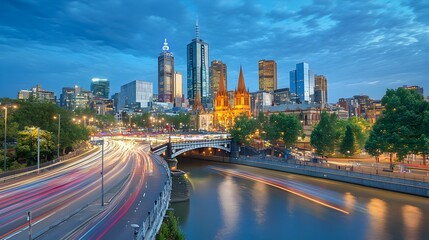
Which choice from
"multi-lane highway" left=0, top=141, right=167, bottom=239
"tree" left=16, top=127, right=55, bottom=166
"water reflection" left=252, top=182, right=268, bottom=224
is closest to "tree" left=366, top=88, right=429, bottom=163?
"water reflection" left=252, top=182, right=268, bottom=224

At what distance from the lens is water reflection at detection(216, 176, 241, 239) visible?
122 ft

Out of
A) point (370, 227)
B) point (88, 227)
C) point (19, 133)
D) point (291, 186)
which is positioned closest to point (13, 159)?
point (19, 133)

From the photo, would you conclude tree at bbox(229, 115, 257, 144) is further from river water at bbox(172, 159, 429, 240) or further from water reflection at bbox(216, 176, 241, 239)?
river water at bbox(172, 159, 429, 240)

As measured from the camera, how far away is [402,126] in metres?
54.4

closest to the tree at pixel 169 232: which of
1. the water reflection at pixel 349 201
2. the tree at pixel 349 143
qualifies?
the water reflection at pixel 349 201

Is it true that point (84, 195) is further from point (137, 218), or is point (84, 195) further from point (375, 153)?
point (375, 153)

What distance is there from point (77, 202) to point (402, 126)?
177ft

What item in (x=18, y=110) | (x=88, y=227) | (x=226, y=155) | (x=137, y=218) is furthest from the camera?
(x=226, y=155)

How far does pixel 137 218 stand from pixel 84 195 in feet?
38.5

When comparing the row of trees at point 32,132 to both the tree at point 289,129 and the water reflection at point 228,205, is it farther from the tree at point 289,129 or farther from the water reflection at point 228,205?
the tree at point 289,129

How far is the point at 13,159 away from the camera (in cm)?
6281

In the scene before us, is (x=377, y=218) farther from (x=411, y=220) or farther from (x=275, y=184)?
(x=275, y=184)

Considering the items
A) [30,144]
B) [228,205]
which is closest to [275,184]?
[228,205]

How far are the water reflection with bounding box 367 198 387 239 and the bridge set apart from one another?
5032cm
